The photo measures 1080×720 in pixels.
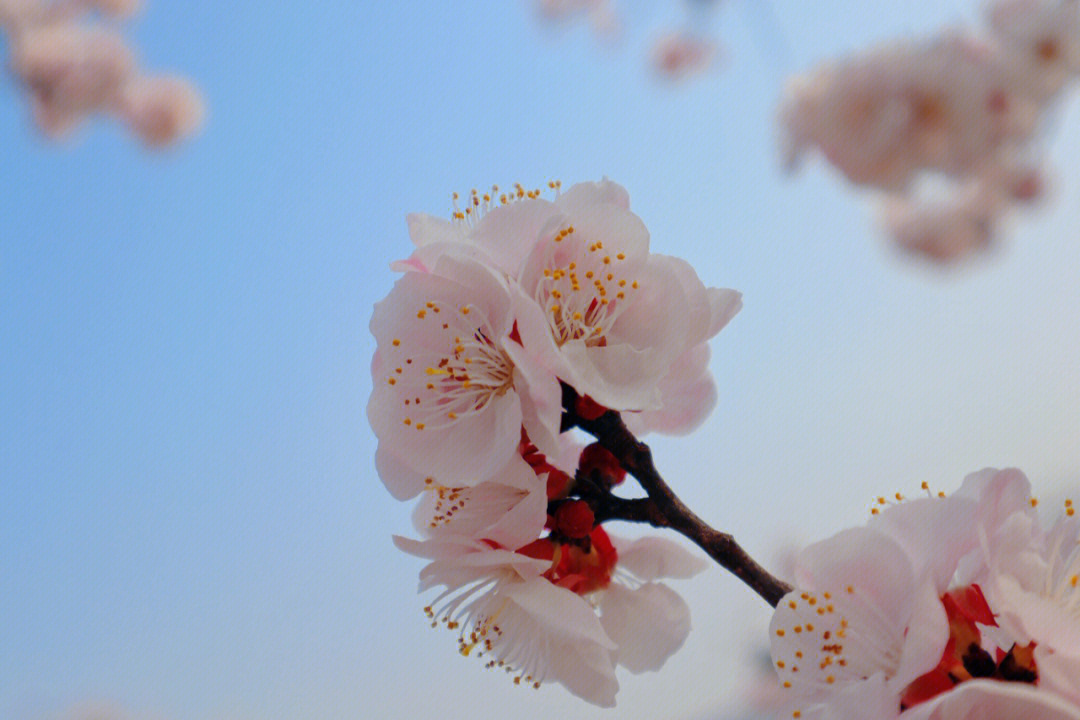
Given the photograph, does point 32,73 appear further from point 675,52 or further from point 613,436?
point 613,436

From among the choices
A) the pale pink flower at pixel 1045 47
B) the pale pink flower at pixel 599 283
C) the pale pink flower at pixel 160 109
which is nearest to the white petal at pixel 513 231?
the pale pink flower at pixel 599 283

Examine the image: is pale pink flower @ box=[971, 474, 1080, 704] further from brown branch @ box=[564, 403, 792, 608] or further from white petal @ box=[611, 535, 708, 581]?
white petal @ box=[611, 535, 708, 581]

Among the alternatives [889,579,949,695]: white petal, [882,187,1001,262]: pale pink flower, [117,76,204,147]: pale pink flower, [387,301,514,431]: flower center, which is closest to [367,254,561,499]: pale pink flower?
[387,301,514,431]: flower center

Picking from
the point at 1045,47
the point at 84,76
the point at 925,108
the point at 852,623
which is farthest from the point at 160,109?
the point at 852,623

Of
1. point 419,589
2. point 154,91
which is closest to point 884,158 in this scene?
point 419,589

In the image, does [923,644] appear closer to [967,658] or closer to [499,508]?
[967,658]

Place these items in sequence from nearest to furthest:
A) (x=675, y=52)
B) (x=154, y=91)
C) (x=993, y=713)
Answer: (x=993, y=713), (x=154, y=91), (x=675, y=52)
